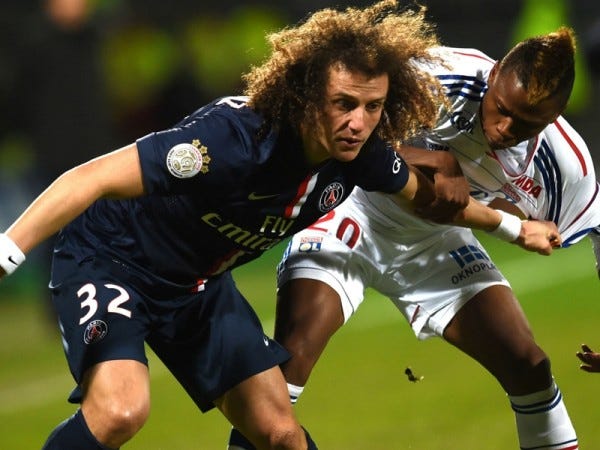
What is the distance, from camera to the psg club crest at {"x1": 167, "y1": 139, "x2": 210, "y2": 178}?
456 cm

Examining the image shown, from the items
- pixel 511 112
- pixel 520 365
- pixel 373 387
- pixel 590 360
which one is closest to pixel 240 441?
pixel 520 365

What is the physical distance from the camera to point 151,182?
4.55 meters

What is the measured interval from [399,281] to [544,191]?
784 mm

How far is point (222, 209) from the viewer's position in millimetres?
4859

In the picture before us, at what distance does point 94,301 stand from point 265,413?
76 cm

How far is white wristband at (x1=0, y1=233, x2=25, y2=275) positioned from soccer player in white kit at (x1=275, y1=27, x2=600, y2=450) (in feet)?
5.17

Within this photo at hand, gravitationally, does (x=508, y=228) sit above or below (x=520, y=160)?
below

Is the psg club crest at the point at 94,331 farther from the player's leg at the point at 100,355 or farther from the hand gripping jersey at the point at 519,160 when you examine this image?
the hand gripping jersey at the point at 519,160

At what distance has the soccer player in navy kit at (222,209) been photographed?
461 cm

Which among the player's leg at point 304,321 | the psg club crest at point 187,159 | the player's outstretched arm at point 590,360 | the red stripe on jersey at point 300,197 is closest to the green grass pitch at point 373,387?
the player's outstretched arm at point 590,360

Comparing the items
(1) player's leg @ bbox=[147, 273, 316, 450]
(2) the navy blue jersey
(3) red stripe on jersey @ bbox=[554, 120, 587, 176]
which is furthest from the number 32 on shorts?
(3) red stripe on jersey @ bbox=[554, 120, 587, 176]

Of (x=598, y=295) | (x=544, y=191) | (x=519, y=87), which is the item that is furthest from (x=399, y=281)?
(x=598, y=295)

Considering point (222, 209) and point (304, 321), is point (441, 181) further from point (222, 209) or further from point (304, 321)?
point (222, 209)

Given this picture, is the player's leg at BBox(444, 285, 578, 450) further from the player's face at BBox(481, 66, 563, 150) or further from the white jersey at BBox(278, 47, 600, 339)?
the player's face at BBox(481, 66, 563, 150)
